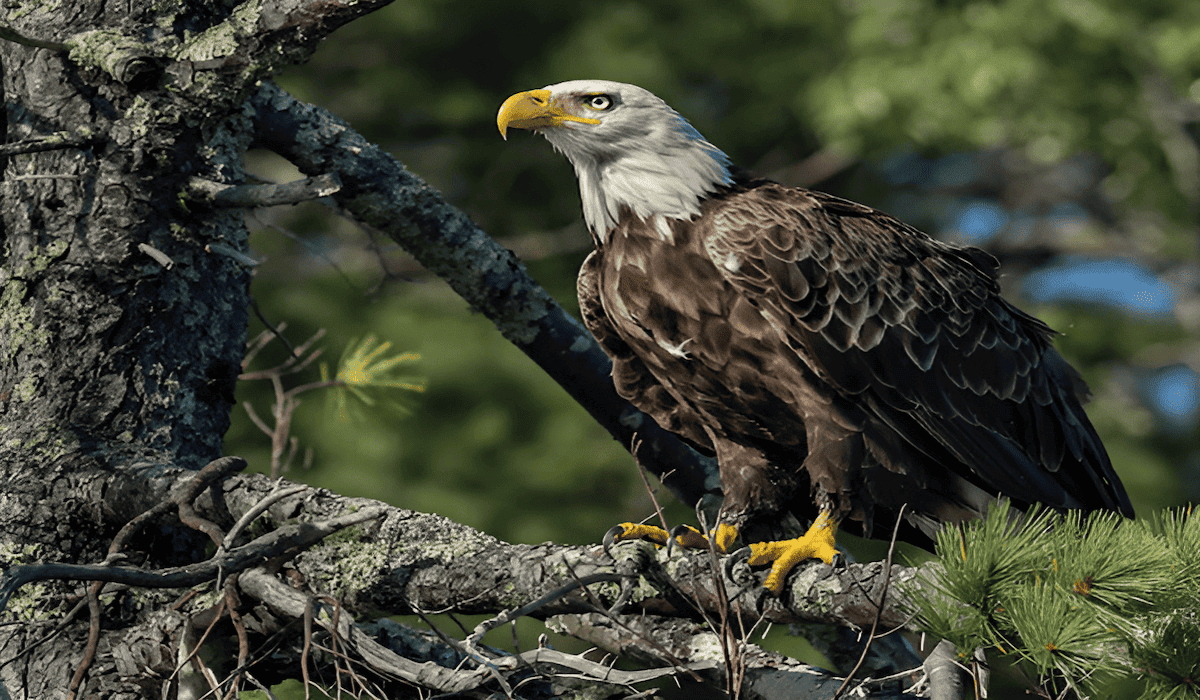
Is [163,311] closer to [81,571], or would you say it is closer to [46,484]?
[46,484]

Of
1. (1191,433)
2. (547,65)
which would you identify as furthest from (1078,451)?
(1191,433)

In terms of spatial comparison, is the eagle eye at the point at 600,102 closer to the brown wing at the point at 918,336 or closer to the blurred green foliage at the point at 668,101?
the brown wing at the point at 918,336

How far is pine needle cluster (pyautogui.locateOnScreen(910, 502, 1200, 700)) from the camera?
5.46 feet

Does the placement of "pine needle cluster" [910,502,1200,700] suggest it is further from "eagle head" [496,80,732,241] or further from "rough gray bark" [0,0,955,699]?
"eagle head" [496,80,732,241]

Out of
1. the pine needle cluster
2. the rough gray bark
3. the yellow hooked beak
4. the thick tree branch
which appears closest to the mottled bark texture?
the rough gray bark

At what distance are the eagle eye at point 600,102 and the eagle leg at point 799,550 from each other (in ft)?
4.40

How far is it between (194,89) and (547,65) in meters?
5.67

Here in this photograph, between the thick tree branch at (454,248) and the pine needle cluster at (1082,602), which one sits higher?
the pine needle cluster at (1082,602)

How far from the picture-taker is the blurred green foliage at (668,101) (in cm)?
672

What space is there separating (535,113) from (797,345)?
1046 mm

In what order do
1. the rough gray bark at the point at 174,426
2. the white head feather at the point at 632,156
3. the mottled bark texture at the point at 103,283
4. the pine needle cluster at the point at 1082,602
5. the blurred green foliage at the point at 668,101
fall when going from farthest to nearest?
the blurred green foliage at the point at 668,101 → the white head feather at the point at 632,156 → the mottled bark texture at the point at 103,283 → the rough gray bark at the point at 174,426 → the pine needle cluster at the point at 1082,602

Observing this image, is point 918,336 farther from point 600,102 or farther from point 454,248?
point 454,248

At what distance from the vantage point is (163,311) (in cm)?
264

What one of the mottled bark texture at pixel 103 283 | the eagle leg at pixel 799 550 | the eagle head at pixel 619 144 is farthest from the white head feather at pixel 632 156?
the mottled bark texture at pixel 103 283
